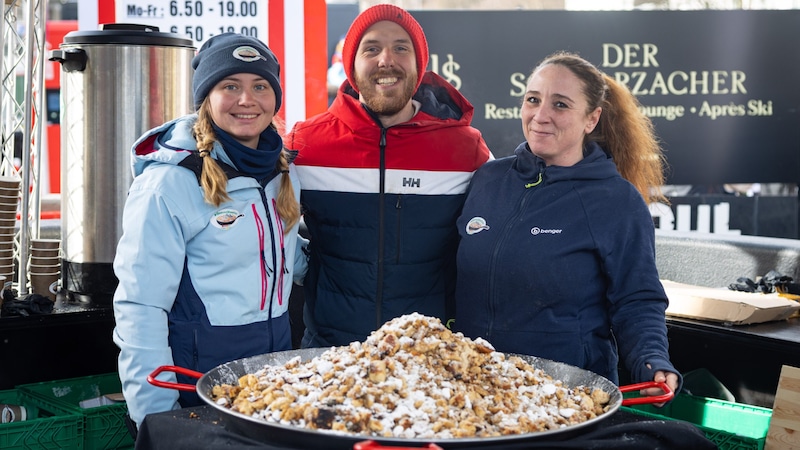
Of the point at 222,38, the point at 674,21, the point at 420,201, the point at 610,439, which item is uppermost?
the point at 674,21

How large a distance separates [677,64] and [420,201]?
397 centimetres

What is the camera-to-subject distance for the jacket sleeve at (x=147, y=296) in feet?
8.09

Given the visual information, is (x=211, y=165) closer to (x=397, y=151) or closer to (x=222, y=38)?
(x=222, y=38)

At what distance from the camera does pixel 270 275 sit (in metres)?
2.69

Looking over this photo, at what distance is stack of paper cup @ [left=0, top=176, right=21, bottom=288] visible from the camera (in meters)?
3.56

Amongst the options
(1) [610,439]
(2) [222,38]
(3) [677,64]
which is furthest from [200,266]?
(3) [677,64]

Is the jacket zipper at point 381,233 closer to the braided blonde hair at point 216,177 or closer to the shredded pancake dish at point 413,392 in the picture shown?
the braided blonde hair at point 216,177

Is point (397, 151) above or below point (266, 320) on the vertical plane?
above

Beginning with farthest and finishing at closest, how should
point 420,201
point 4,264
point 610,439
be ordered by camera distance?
point 4,264 → point 420,201 → point 610,439

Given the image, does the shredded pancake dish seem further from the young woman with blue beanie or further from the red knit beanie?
the red knit beanie

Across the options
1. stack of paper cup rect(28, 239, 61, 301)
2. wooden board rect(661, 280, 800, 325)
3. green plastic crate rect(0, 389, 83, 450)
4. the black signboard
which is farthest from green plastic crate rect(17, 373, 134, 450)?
the black signboard

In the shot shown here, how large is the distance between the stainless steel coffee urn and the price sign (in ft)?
4.62

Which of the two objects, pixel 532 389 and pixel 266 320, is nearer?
pixel 532 389

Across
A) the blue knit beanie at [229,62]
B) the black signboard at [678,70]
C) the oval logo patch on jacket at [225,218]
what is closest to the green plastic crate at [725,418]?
the oval logo patch on jacket at [225,218]
